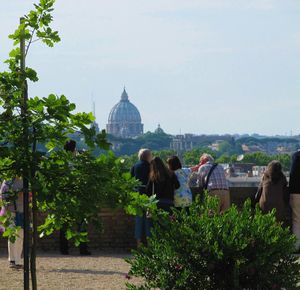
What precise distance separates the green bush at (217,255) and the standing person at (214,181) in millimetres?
5892

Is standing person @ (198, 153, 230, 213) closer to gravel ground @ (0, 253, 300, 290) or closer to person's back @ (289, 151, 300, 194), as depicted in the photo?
person's back @ (289, 151, 300, 194)

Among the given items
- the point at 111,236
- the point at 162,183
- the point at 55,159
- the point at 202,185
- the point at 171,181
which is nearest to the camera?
the point at 55,159

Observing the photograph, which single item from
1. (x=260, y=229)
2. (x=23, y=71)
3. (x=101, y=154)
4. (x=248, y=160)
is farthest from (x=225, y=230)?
(x=248, y=160)

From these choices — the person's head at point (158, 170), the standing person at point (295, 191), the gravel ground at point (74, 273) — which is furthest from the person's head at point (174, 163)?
the standing person at point (295, 191)

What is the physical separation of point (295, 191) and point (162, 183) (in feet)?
7.55

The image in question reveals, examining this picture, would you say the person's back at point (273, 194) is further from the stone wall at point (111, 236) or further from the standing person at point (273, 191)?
the stone wall at point (111, 236)

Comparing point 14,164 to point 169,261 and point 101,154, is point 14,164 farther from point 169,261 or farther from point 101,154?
point 169,261

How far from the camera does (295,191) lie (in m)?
14.7

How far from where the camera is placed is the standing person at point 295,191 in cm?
1431

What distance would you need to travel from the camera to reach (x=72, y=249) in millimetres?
15727

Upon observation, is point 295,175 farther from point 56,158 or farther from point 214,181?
point 56,158

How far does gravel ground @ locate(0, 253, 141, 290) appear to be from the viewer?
38.6ft

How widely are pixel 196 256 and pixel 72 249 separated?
7.86 meters

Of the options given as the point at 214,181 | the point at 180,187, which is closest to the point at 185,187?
the point at 180,187
